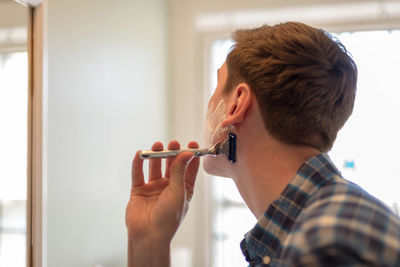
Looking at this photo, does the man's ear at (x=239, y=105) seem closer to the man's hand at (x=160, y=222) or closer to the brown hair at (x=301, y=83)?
the brown hair at (x=301, y=83)

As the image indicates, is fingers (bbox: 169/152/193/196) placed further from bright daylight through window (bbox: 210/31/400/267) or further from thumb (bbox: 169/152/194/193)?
bright daylight through window (bbox: 210/31/400/267)

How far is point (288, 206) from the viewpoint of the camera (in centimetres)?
72

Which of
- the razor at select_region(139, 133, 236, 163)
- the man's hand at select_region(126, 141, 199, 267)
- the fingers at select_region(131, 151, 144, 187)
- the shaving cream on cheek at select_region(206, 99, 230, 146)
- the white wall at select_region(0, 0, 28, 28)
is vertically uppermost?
the white wall at select_region(0, 0, 28, 28)

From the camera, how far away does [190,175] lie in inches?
40.8

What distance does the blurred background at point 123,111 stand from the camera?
1.08m

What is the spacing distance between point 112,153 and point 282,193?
1.02 m

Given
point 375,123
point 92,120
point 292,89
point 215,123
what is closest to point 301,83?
point 292,89

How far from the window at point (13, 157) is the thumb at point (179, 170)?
44 cm

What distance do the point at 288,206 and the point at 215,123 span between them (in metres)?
0.31

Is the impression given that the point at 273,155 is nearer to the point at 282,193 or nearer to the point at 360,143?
the point at 282,193

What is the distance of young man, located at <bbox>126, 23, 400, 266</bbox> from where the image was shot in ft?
2.35

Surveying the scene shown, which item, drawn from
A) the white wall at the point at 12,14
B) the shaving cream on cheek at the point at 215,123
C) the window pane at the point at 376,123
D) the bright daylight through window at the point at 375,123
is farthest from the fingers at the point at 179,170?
the window pane at the point at 376,123

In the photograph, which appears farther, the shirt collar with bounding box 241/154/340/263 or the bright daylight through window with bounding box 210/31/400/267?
the bright daylight through window with bounding box 210/31/400/267

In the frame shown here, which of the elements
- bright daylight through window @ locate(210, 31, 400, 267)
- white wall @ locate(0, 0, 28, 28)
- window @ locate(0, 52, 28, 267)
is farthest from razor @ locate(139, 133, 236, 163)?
bright daylight through window @ locate(210, 31, 400, 267)
